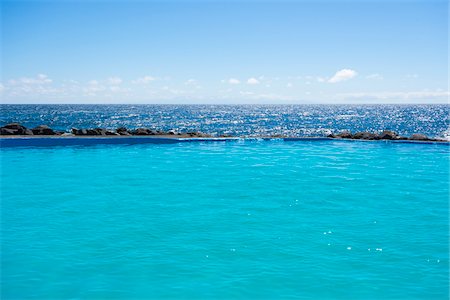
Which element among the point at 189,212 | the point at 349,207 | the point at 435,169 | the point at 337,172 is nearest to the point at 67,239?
the point at 189,212

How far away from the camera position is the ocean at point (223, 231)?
6340 millimetres

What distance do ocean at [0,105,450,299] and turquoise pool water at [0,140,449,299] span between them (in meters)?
0.03

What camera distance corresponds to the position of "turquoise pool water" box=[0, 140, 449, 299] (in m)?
6.34

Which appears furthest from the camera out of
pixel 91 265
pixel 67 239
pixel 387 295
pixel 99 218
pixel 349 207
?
pixel 349 207

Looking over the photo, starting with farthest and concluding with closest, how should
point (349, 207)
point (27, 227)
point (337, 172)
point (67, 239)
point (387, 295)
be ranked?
point (337, 172) → point (349, 207) → point (27, 227) → point (67, 239) → point (387, 295)

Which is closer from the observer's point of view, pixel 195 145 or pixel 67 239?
pixel 67 239

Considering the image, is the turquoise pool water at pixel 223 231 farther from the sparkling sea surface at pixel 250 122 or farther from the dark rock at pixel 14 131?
the sparkling sea surface at pixel 250 122

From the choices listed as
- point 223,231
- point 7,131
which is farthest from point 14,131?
point 223,231

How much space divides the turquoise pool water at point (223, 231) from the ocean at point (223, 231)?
3cm

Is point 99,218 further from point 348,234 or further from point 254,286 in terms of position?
point 348,234

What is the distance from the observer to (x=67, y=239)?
8.06 m

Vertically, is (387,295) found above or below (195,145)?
below

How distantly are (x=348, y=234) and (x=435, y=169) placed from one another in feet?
32.2

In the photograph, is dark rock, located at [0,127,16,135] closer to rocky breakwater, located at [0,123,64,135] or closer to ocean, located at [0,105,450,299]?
rocky breakwater, located at [0,123,64,135]
